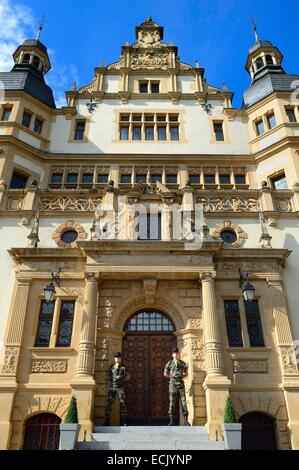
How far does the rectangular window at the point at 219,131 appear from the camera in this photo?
22.5 metres

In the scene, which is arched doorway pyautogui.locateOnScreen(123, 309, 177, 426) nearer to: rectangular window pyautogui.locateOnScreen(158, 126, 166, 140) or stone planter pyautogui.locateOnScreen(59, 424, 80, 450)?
stone planter pyautogui.locateOnScreen(59, 424, 80, 450)

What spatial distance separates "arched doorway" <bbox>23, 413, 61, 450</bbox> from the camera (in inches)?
499

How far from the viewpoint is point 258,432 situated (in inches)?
510

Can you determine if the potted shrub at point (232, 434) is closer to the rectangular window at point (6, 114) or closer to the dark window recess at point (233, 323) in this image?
the dark window recess at point (233, 323)

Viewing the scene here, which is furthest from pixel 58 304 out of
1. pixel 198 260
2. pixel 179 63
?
pixel 179 63

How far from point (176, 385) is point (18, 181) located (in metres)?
13.1

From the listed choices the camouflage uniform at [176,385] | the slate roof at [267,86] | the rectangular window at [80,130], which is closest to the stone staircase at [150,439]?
the camouflage uniform at [176,385]

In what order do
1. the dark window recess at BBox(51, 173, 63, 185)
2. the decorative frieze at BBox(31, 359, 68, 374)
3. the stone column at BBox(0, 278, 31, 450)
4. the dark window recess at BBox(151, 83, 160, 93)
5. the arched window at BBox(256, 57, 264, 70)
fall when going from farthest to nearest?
the arched window at BBox(256, 57, 264, 70) < the dark window recess at BBox(151, 83, 160, 93) < the dark window recess at BBox(51, 173, 63, 185) < the decorative frieze at BBox(31, 359, 68, 374) < the stone column at BBox(0, 278, 31, 450)

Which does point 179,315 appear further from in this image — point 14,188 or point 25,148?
point 25,148

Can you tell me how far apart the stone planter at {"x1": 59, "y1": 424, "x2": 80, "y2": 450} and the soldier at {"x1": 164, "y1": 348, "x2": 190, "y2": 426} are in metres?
3.33

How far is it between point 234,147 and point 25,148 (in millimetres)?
11583

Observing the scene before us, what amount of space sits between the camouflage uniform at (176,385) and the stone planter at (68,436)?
3372 mm

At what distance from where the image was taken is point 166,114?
23.2m

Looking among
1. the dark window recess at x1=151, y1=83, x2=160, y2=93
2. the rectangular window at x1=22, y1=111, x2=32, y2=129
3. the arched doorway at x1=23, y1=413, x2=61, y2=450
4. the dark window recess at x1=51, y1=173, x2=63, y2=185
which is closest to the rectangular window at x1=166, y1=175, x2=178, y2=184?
the dark window recess at x1=51, y1=173, x2=63, y2=185
